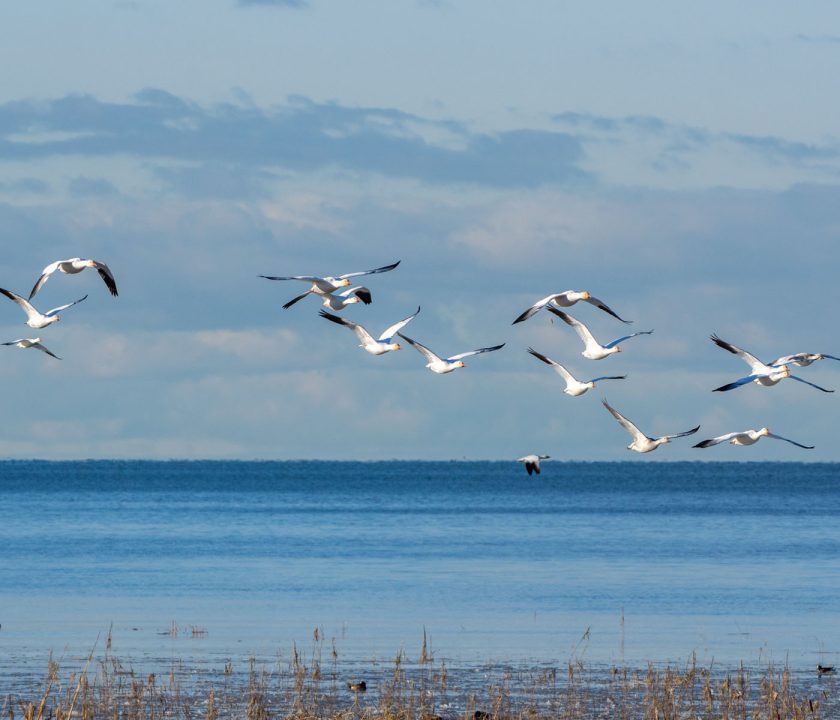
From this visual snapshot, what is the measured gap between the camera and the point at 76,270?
2570cm

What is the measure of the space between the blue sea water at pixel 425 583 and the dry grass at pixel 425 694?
289cm

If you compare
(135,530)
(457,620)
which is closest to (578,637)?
(457,620)

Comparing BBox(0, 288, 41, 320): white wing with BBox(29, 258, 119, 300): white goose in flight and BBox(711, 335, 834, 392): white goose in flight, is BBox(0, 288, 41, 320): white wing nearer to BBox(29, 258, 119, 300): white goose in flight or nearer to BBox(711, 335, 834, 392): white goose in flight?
BBox(29, 258, 119, 300): white goose in flight

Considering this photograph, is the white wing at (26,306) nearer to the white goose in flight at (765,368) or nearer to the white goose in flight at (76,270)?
the white goose in flight at (76,270)

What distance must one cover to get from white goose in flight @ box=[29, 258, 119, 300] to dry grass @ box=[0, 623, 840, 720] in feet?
17.9

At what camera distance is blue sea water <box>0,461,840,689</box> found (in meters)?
33.5

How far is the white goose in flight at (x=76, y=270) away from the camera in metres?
25.0

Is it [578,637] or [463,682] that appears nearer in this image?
[463,682]

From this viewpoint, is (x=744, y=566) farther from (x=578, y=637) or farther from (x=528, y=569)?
(x=578, y=637)

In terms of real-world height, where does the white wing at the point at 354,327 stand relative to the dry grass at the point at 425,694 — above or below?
above

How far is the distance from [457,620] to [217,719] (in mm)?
16305

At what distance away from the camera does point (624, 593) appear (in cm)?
4641

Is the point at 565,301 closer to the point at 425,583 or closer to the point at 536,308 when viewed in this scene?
the point at 536,308

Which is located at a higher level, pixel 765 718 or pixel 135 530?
pixel 135 530
